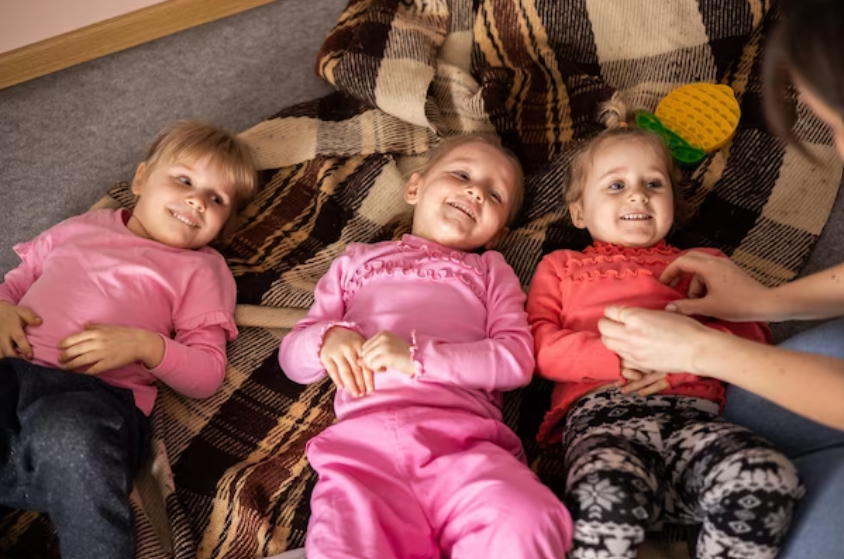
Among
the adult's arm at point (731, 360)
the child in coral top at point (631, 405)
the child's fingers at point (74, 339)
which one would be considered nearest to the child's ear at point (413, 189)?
the child in coral top at point (631, 405)

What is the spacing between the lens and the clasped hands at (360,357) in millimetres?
1180

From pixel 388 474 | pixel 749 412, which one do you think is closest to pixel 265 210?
pixel 388 474

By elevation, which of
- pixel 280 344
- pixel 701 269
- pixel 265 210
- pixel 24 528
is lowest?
pixel 24 528

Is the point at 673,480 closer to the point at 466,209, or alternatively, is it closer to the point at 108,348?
the point at 466,209

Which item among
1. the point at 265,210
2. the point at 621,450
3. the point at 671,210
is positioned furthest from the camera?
the point at 265,210

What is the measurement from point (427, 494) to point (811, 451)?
0.51 meters

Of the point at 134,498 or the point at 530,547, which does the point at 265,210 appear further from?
the point at 530,547

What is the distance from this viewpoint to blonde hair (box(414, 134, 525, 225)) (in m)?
1.48

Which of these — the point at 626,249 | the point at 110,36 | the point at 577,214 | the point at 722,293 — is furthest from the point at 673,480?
the point at 110,36

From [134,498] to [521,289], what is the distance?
0.71 m

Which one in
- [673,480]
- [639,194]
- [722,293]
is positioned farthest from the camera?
[639,194]

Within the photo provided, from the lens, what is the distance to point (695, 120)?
1.58 metres

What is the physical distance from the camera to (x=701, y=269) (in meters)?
1.25

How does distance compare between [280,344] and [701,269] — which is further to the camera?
[280,344]
